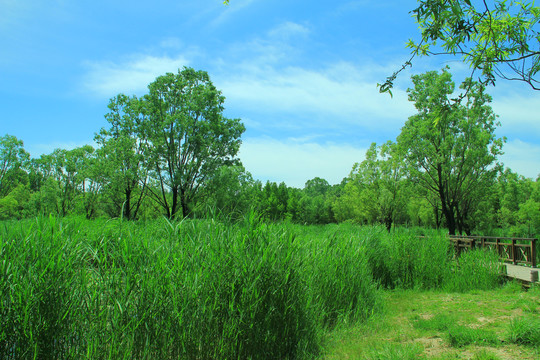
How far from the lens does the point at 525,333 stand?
216 inches

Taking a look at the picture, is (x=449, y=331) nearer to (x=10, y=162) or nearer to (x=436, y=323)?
(x=436, y=323)

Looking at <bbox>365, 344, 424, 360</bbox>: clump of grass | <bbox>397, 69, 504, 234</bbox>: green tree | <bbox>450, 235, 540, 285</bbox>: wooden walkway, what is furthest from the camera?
<bbox>397, 69, 504, 234</bbox>: green tree

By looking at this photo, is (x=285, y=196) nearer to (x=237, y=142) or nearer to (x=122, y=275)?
(x=237, y=142)

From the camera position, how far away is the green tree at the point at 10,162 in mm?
42406

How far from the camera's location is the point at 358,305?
7.39 m

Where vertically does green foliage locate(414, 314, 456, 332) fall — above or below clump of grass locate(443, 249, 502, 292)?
below

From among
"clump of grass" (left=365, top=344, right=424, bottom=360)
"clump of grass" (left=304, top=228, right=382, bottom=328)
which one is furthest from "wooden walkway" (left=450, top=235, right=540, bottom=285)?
"clump of grass" (left=365, top=344, right=424, bottom=360)

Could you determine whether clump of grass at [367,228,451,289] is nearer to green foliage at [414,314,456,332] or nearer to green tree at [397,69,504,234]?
green foliage at [414,314,456,332]

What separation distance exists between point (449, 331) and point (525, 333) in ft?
3.68

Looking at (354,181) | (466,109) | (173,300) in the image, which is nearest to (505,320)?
(173,300)

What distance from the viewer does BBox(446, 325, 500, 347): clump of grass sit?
5559 mm

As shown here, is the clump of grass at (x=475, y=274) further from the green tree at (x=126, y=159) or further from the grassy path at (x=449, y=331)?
the green tree at (x=126, y=159)

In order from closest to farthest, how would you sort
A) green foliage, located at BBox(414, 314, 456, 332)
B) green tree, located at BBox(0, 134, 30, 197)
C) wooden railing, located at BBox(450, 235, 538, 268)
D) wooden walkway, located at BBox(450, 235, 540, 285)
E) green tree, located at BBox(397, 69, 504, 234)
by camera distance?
1. green foliage, located at BBox(414, 314, 456, 332)
2. wooden walkway, located at BBox(450, 235, 540, 285)
3. wooden railing, located at BBox(450, 235, 538, 268)
4. green tree, located at BBox(397, 69, 504, 234)
5. green tree, located at BBox(0, 134, 30, 197)

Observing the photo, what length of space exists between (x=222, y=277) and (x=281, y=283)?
0.97m
